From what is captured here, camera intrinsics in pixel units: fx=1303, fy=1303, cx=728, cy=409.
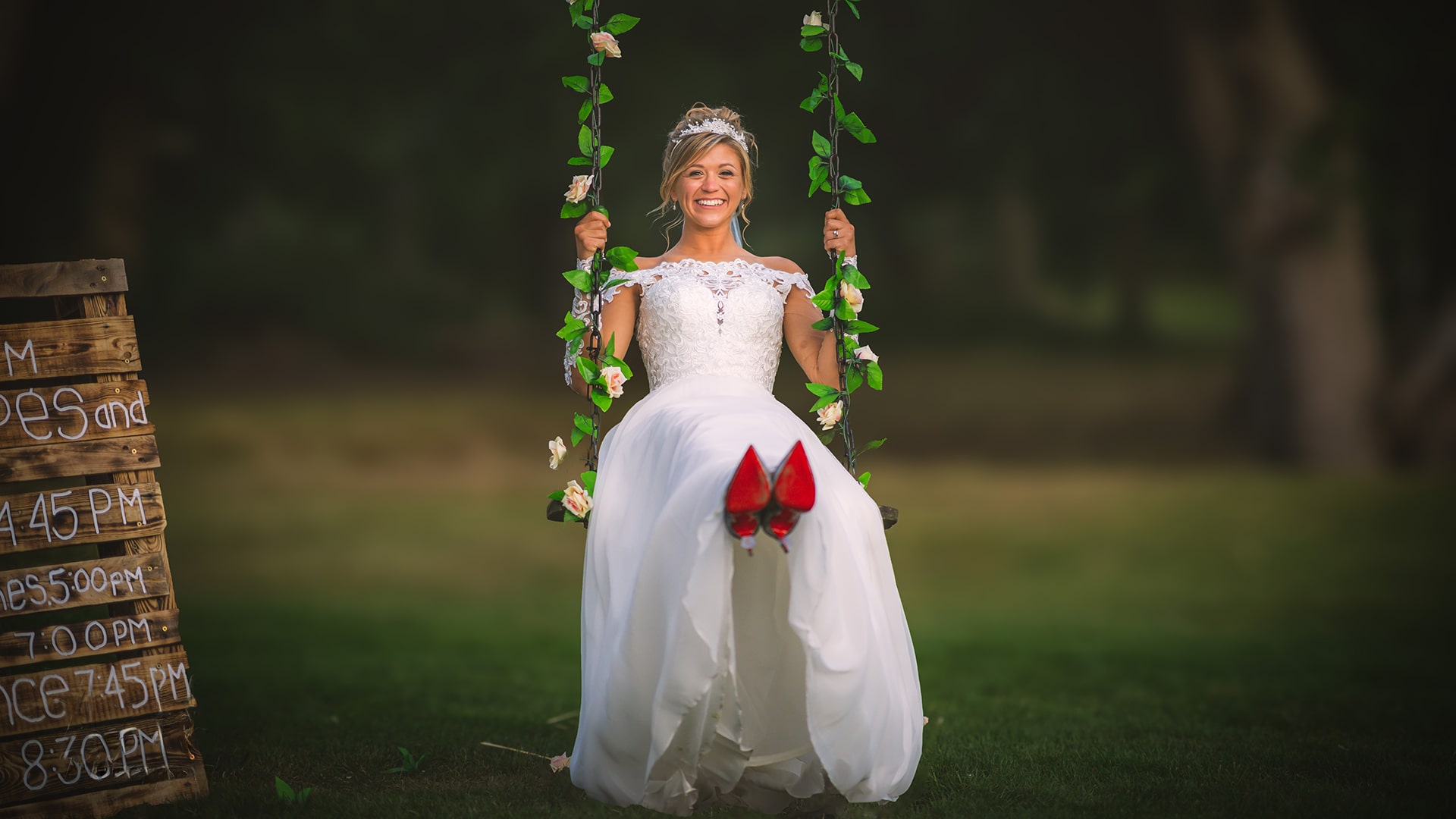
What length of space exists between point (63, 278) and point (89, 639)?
45.1 inches

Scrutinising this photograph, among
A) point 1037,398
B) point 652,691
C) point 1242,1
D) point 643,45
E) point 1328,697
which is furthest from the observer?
point 1037,398

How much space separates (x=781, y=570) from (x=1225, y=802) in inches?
66.4

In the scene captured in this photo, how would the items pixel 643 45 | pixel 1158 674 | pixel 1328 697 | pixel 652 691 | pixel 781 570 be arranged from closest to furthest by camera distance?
pixel 652 691
pixel 781 570
pixel 1328 697
pixel 1158 674
pixel 643 45

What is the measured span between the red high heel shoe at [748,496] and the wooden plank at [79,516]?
1.84 m

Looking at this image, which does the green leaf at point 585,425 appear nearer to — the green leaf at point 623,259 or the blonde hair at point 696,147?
the green leaf at point 623,259

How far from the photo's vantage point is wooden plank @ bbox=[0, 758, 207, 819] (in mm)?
3979

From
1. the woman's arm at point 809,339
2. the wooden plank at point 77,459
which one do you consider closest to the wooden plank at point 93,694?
the wooden plank at point 77,459

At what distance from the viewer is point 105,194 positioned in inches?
659

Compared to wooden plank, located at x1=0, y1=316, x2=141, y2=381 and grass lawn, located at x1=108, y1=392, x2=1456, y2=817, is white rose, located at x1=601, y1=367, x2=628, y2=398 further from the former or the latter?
wooden plank, located at x1=0, y1=316, x2=141, y2=381

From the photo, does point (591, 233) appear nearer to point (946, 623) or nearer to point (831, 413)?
point (831, 413)

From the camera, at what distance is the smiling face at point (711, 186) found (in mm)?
4816

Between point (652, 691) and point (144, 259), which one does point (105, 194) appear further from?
point (652, 691)

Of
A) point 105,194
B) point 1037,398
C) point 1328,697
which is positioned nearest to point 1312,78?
point 1037,398

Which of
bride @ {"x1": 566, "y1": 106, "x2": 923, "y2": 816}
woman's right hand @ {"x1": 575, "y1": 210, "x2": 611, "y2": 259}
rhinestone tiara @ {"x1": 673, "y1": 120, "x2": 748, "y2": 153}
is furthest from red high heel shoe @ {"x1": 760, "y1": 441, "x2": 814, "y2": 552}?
rhinestone tiara @ {"x1": 673, "y1": 120, "x2": 748, "y2": 153}
